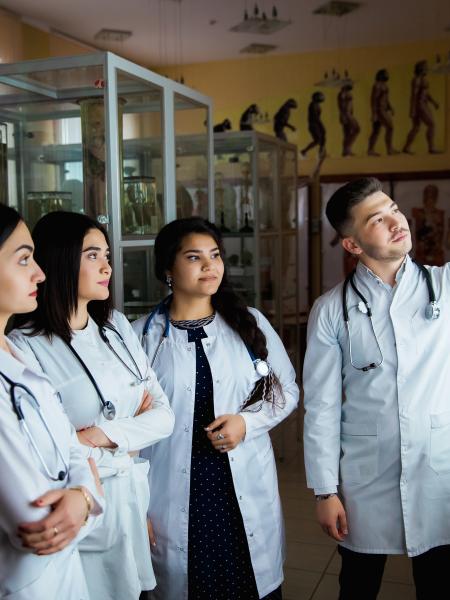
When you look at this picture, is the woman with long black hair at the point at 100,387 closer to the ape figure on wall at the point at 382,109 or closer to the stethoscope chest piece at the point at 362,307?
the stethoscope chest piece at the point at 362,307

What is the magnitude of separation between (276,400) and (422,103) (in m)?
7.02

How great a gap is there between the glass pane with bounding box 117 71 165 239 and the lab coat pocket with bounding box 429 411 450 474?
1428 millimetres

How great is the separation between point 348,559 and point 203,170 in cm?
217

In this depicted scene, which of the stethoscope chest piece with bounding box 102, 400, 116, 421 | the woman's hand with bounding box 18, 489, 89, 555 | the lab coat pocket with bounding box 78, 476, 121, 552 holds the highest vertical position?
the stethoscope chest piece with bounding box 102, 400, 116, 421

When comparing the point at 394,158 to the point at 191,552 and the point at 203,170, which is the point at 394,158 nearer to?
the point at 203,170

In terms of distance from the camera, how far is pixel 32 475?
151 centimetres

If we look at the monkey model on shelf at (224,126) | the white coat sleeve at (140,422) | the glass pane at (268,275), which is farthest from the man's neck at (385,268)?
the monkey model on shelf at (224,126)

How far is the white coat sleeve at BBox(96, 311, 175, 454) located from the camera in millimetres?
2051

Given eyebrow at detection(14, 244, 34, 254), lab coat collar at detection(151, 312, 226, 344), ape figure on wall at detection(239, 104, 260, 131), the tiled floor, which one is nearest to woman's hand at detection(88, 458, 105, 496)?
eyebrow at detection(14, 244, 34, 254)

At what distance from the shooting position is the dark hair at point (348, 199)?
2.35m

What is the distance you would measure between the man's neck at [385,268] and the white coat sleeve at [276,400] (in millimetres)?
476

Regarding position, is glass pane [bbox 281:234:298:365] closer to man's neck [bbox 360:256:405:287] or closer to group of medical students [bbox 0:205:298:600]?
group of medical students [bbox 0:205:298:600]

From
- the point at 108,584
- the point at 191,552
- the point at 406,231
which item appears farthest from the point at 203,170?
the point at 108,584

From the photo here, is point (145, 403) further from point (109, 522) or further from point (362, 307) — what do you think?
point (362, 307)
